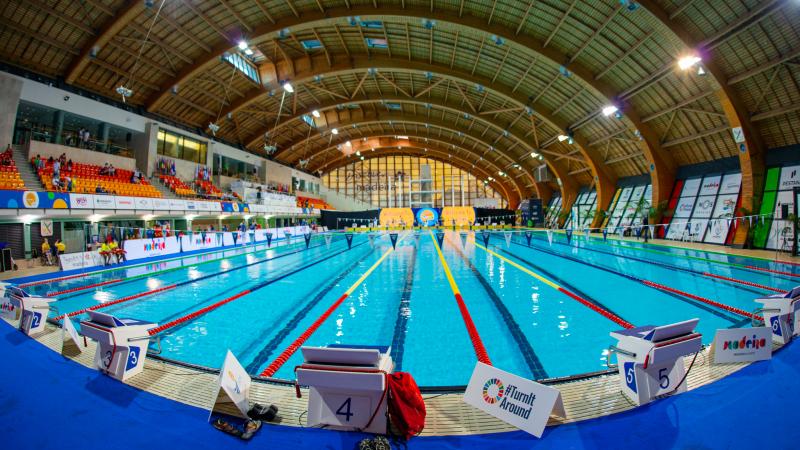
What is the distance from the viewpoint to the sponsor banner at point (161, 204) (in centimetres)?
1543

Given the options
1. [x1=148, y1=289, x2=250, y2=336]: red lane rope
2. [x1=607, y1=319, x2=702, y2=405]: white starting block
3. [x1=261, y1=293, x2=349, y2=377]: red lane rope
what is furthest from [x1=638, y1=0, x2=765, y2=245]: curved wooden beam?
[x1=148, y1=289, x2=250, y2=336]: red lane rope

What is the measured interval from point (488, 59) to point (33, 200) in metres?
19.7

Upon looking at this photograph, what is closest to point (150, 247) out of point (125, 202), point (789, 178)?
point (125, 202)

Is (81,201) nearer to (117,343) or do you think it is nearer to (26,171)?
(26,171)

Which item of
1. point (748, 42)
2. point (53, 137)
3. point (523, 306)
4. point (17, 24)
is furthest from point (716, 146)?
point (53, 137)

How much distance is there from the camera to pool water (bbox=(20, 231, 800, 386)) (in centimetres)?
397

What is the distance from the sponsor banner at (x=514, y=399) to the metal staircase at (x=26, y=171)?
17.3m

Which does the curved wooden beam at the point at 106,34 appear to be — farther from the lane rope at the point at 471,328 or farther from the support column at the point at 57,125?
the lane rope at the point at 471,328

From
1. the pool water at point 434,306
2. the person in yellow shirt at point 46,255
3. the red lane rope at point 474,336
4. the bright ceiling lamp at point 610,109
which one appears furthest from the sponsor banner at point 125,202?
the bright ceiling lamp at point 610,109

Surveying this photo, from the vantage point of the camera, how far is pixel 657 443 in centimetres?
205

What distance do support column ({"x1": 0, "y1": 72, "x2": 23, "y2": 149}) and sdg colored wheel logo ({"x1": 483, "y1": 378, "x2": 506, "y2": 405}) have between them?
64.4 ft

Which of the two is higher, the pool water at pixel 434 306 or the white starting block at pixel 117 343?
the white starting block at pixel 117 343

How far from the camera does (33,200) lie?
11.0 m

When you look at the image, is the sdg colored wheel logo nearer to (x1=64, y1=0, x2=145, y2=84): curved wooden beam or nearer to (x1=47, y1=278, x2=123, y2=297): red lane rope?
(x1=47, y1=278, x2=123, y2=297): red lane rope
